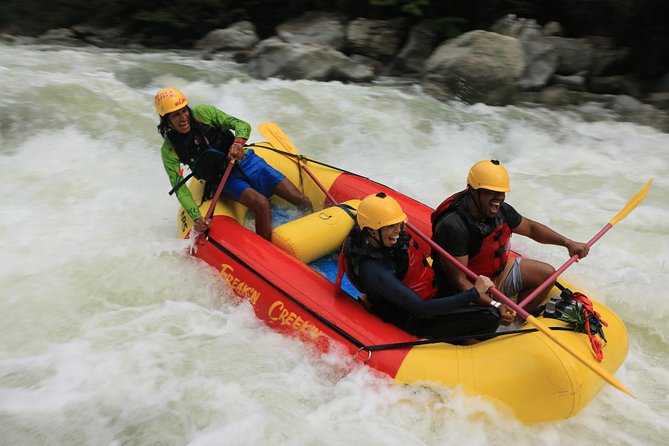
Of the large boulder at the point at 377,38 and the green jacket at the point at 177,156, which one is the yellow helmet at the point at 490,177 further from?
the large boulder at the point at 377,38

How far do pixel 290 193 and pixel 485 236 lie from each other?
1.76m

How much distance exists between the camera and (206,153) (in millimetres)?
3863

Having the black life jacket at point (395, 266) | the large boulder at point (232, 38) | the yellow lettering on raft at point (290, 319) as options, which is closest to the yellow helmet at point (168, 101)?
the yellow lettering on raft at point (290, 319)

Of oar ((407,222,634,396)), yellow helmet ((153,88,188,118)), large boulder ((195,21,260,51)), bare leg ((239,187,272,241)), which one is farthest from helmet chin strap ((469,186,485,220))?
large boulder ((195,21,260,51))

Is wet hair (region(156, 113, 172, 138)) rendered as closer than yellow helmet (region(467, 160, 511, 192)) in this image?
No

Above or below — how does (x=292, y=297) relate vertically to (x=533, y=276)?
below

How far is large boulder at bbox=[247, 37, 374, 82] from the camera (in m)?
8.39

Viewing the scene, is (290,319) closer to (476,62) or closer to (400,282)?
(400,282)

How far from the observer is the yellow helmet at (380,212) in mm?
2545

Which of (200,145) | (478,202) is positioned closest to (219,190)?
(200,145)

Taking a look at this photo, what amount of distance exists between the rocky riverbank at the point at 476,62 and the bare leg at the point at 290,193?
440 centimetres

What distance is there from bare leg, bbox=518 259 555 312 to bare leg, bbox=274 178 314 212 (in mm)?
1779

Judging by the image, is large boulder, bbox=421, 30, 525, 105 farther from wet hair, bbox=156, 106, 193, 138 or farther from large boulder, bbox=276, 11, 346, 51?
wet hair, bbox=156, 106, 193, 138

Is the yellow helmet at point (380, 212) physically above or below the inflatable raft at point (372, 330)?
above
